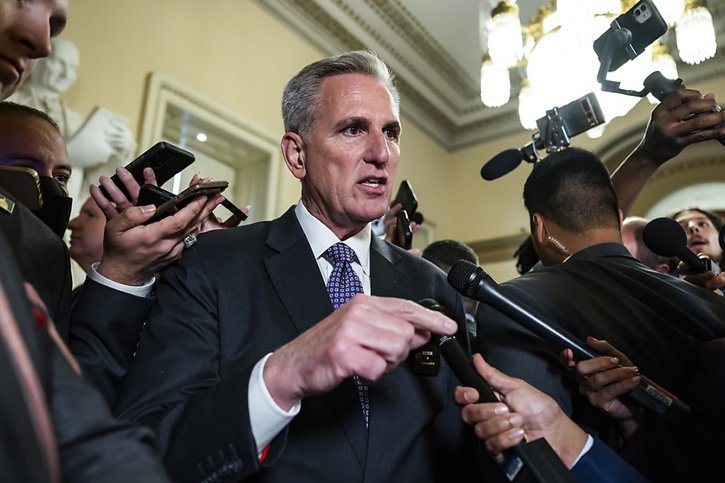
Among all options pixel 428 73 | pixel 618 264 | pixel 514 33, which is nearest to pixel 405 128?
pixel 428 73

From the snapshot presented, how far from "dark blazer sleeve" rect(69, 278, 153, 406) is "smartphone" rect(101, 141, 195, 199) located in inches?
8.0

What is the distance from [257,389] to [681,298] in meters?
Result: 1.07

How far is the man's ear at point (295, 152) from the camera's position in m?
1.46

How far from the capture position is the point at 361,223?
4.43ft

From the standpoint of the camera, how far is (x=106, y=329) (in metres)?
1.10

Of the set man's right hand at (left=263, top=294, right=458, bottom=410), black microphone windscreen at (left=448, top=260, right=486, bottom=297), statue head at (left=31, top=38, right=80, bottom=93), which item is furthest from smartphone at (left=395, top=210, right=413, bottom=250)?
statue head at (left=31, top=38, right=80, bottom=93)

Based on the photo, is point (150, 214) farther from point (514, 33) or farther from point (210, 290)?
point (514, 33)

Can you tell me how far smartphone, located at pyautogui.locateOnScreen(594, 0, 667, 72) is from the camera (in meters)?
1.53

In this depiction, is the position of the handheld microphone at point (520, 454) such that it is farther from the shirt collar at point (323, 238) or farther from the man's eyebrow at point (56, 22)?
the man's eyebrow at point (56, 22)

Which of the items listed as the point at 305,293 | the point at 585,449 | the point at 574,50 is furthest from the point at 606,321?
the point at 574,50

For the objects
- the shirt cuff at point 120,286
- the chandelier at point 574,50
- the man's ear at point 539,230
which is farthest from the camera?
the chandelier at point 574,50

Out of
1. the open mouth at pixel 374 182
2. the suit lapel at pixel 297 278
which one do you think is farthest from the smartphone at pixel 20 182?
the open mouth at pixel 374 182

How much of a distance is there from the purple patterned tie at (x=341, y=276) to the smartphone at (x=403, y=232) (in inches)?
27.9

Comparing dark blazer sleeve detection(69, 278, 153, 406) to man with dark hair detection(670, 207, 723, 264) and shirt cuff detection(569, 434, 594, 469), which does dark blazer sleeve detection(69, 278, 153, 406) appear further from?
man with dark hair detection(670, 207, 723, 264)
